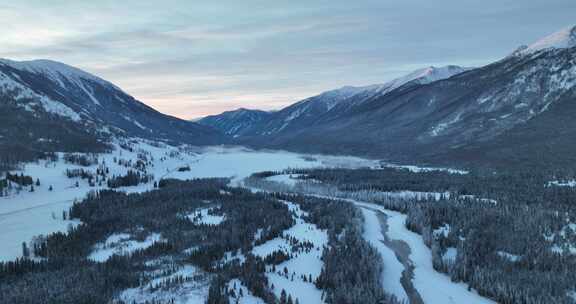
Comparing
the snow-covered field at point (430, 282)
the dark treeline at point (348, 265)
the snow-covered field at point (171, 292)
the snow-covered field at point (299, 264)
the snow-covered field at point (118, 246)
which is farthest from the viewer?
the snow-covered field at point (118, 246)

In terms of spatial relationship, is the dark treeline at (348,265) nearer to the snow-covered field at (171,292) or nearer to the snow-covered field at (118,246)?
the snow-covered field at (171,292)

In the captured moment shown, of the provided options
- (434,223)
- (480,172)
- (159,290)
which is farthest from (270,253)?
(480,172)

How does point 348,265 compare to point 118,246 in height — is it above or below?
above

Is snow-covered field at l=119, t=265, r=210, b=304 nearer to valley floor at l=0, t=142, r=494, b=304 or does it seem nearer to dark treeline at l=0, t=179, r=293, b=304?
valley floor at l=0, t=142, r=494, b=304

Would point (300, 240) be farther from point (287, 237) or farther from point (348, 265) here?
point (348, 265)

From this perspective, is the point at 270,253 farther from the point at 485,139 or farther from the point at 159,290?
the point at 485,139

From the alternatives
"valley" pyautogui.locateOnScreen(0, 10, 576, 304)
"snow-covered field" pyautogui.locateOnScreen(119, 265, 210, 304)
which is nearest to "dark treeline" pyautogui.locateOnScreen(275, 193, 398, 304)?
"valley" pyautogui.locateOnScreen(0, 10, 576, 304)

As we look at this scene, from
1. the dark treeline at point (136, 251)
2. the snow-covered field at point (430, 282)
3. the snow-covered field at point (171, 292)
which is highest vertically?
the dark treeline at point (136, 251)

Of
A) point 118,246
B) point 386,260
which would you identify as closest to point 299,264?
point 386,260

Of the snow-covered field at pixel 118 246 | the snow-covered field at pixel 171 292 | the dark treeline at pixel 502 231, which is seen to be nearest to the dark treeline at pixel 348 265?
the dark treeline at pixel 502 231

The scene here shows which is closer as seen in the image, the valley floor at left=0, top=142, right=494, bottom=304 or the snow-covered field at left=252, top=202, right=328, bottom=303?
the snow-covered field at left=252, top=202, right=328, bottom=303

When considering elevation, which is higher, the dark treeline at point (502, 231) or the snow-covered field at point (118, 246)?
the dark treeline at point (502, 231)

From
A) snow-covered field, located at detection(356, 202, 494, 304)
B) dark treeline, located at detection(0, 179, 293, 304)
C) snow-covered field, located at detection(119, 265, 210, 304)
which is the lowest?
snow-covered field, located at detection(356, 202, 494, 304)
